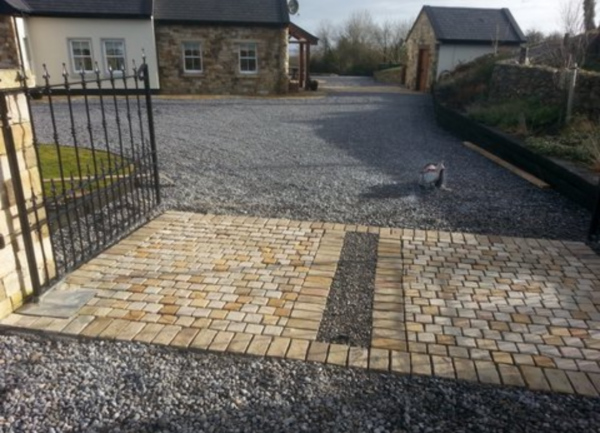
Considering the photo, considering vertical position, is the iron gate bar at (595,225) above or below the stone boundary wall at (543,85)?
below

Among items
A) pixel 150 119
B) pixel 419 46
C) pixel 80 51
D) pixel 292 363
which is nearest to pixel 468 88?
pixel 419 46

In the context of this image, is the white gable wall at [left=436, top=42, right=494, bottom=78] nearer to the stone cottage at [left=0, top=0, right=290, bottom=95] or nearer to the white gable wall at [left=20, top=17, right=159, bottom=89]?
the stone cottage at [left=0, top=0, right=290, bottom=95]

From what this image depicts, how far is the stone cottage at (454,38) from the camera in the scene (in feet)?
76.2

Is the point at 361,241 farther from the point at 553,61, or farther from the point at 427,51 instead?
the point at 427,51

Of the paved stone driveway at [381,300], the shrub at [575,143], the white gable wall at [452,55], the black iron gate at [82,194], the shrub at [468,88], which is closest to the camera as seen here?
the paved stone driveway at [381,300]

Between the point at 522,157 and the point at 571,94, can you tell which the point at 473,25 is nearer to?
the point at 571,94

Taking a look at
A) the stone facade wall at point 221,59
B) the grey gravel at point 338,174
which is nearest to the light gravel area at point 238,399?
the grey gravel at point 338,174

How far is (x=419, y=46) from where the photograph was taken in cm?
2566

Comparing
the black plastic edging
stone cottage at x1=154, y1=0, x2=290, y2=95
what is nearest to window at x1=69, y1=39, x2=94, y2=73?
stone cottage at x1=154, y1=0, x2=290, y2=95

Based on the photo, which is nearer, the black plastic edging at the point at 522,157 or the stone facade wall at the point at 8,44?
the black plastic edging at the point at 522,157

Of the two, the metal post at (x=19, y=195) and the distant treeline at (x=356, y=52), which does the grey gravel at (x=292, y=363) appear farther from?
the distant treeline at (x=356, y=52)

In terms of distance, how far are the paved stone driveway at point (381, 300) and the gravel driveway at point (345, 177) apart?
678 mm

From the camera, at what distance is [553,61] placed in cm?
1440

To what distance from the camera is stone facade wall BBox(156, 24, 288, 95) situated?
787 inches
